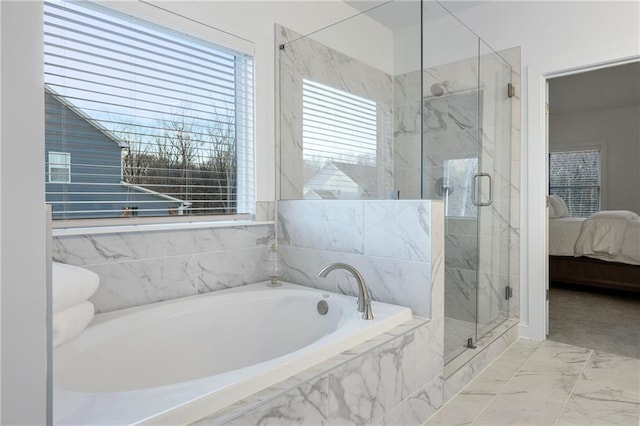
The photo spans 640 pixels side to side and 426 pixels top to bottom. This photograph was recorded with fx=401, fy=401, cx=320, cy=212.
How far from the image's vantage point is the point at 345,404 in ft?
4.62

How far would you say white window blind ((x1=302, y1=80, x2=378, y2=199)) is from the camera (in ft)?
8.50

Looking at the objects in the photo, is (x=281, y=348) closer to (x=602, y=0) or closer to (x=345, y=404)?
(x=345, y=404)

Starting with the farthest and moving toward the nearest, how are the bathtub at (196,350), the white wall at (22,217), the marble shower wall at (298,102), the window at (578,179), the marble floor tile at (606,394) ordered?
the window at (578,179)
the marble shower wall at (298,102)
the marble floor tile at (606,394)
the bathtub at (196,350)
the white wall at (22,217)

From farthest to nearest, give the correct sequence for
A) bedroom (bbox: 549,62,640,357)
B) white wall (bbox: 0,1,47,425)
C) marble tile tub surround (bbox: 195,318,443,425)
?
bedroom (bbox: 549,62,640,357), marble tile tub surround (bbox: 195,318,443,425), white wall (bbox: 0,1,47,425)

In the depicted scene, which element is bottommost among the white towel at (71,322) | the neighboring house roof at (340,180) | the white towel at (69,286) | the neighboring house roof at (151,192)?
the white towel at (71,322)

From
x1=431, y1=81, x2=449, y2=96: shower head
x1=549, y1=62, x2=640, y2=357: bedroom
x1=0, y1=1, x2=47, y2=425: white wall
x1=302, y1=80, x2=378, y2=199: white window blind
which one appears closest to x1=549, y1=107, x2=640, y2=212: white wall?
x1=549, y1=62, x2=640, y2=357: bedroom

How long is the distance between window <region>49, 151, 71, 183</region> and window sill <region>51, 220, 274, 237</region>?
0.73 feet

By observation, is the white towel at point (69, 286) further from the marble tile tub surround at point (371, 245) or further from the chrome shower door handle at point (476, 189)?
the chrome shower door handle at point (476, 189)

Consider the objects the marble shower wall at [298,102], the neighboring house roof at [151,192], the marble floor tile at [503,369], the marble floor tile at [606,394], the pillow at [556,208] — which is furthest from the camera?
the pillow at [556,208]

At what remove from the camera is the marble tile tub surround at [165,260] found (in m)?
1.83

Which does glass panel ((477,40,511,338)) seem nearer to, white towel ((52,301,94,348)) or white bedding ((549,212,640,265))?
white bedding ((549,212,640,265))

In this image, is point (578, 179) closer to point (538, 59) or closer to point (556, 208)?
point (556, 208)

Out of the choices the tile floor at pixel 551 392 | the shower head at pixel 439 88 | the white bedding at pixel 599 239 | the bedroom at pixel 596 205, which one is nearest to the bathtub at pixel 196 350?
the tile floor at pixel 551 392

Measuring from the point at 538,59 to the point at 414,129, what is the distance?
3.97ft
